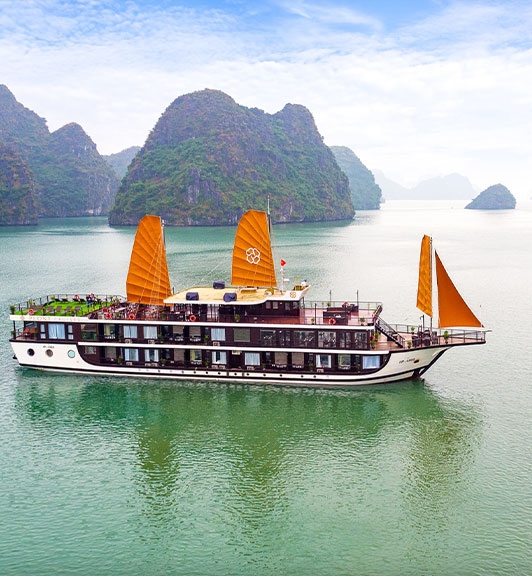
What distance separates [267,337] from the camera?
2823 cm

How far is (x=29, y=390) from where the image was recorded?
2870cm

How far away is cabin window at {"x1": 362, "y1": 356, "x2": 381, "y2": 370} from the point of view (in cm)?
2747

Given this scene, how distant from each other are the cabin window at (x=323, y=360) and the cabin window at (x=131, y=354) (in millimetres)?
8894

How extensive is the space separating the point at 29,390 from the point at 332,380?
14.3 meters

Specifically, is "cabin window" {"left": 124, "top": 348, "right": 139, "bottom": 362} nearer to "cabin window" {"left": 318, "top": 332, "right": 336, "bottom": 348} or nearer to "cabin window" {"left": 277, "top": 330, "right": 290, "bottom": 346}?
"cabin window" {"left": 277, "top": 330, "right": 290, "bottom": 346}

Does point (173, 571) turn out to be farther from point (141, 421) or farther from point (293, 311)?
point (293, 311)

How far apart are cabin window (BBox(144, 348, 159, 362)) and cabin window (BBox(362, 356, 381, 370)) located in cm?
995

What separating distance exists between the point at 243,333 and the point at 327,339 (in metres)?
3.97

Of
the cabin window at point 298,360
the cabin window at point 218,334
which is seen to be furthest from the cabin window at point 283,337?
the cabin window at point 218,334

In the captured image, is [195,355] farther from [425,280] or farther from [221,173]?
[221,173]

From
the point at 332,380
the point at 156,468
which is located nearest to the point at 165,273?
the point at 332,380

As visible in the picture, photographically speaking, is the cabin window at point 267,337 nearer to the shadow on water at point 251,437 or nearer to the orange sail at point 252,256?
the shadow on water at point 251,437

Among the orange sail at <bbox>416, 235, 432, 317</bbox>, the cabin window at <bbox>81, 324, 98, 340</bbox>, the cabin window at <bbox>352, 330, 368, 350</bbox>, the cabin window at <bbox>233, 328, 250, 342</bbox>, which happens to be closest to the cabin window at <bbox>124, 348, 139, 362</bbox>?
the cabin window at <bbox>81, 324, 98, 340</bbox>

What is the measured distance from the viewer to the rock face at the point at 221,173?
488ft
